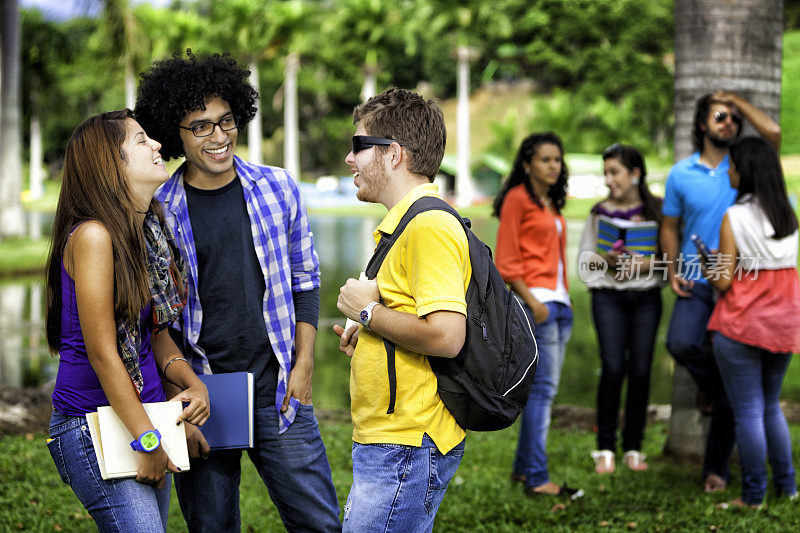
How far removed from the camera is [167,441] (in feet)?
9.61

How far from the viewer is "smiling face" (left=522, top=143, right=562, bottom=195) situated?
18.1ft

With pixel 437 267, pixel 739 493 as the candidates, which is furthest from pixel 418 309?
pixel 739 493

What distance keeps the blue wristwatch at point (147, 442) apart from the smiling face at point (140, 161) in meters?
0.75

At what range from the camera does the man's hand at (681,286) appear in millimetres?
5438

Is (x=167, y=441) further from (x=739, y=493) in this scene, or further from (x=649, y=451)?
(x=649, y=451)

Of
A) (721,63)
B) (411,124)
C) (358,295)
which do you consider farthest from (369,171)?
(721,63)

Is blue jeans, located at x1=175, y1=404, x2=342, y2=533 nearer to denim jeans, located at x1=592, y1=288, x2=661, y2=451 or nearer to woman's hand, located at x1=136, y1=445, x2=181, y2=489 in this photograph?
woman's hand, located at x1=136, y1=445, x2=181, y2=489

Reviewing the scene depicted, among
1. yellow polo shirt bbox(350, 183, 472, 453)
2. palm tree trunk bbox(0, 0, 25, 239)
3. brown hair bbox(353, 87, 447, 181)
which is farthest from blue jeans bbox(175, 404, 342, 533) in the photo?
palm tree trunk bbox(0, 0, 25, 239)

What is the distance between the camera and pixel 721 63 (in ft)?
19.7

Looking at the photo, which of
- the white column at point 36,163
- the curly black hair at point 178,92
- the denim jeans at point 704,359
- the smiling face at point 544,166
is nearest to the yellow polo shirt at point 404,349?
the curly black hair at point 178,92

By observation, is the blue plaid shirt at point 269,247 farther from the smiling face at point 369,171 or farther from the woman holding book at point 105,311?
the smiling face at point 369,171

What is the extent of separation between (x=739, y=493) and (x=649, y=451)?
1215mm

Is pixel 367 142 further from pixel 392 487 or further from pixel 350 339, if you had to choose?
pixel 392 487

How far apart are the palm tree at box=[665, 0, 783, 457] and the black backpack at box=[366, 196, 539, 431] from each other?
358 cm
